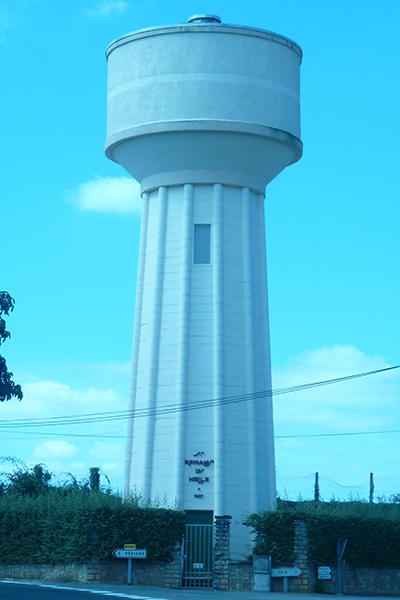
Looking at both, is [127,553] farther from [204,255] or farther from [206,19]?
[206,19]

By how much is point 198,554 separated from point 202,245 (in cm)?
1116

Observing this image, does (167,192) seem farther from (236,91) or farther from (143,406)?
(143,406)

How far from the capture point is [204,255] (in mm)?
41469

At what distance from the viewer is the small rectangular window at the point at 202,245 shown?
1630 inches

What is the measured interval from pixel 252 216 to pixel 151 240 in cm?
392

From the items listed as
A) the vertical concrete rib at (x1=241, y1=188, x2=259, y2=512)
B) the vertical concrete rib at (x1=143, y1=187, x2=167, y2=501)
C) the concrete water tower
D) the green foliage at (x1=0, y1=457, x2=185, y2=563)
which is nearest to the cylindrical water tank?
the concrete water tower

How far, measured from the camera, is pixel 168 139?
133ft

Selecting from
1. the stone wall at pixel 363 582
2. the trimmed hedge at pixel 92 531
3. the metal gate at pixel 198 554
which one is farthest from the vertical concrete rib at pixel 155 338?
the stone wall at pixel 363 582

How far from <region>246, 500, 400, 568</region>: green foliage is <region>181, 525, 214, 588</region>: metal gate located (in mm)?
1530

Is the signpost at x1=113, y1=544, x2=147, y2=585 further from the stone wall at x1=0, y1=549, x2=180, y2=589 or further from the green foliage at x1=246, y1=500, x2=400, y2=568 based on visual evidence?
the green foliage at x1=246, y1=500, x2=400, y2=568

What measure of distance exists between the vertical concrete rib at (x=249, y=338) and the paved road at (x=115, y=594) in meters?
4.75

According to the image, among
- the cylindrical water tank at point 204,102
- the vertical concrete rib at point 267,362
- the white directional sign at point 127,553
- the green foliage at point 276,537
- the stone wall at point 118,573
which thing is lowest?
the stone wall at point 118,573

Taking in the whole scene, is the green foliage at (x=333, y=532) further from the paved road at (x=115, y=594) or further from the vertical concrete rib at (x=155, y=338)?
the vertical concrete rib at (x=155, y=338)

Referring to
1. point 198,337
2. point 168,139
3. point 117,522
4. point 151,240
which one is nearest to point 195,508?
point 117,522
